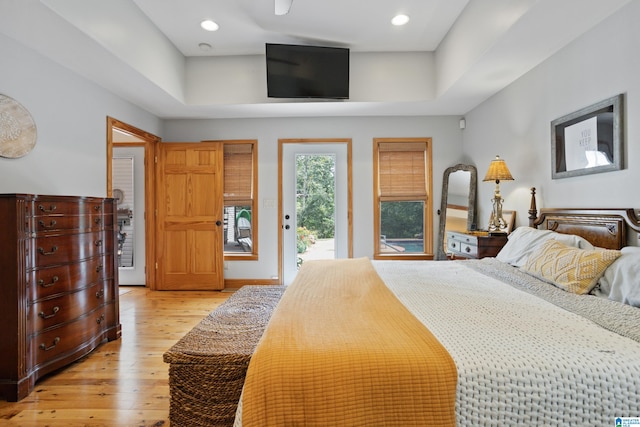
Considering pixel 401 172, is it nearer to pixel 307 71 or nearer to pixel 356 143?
pixel 356 143

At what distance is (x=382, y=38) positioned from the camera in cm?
337

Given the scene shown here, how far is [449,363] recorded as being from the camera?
921 millimetres

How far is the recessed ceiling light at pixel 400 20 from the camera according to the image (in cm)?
299

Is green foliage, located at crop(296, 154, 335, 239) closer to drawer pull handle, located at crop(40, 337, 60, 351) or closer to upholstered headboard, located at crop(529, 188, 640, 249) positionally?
upholstered headboard, located at crop(529, 188, 640, 249)

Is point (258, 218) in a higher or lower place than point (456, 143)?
lower

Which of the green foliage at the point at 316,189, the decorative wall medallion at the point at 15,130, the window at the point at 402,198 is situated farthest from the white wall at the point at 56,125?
the window at the point at 402,198

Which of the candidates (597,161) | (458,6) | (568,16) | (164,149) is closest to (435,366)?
(597,161)

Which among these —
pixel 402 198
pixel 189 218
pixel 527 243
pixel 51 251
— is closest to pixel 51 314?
pixel 51 251

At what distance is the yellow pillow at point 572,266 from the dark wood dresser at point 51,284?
3161 mm

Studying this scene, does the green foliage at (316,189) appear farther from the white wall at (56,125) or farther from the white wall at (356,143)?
the white wall at (56,125)

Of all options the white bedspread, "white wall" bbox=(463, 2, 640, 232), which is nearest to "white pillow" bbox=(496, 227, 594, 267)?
"white wall" bbox=(463, 2, 640, 232)

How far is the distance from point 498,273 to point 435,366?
140 cm

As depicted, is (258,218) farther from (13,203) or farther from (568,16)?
(568,16)

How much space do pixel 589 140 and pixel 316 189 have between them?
2946 mm
